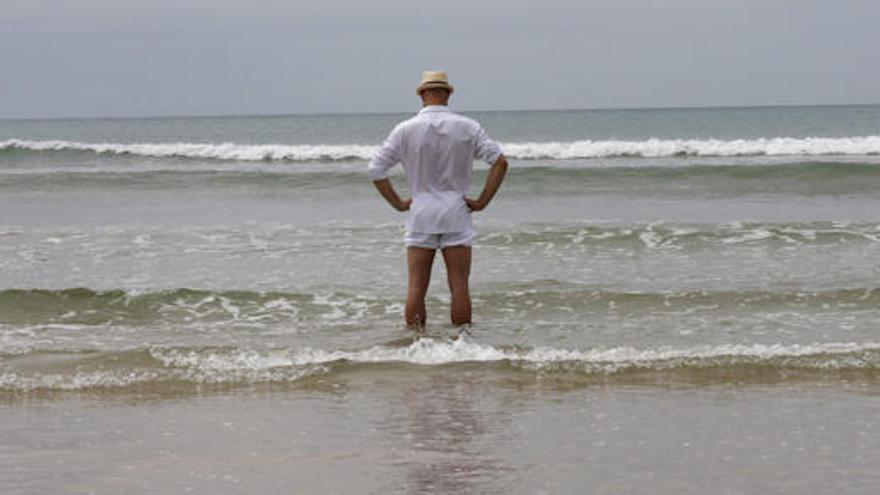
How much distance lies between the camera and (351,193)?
1970 centimetres

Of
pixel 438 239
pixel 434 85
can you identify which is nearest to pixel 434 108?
pixel 434 85

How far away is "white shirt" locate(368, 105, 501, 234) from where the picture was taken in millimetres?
7102

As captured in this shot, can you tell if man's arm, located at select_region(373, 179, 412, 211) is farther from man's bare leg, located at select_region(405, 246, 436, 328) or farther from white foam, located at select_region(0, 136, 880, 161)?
white foam, located at select_region(0, 136, 880, 161)

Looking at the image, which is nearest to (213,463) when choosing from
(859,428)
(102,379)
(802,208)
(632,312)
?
(102,379)

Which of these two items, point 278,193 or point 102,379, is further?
point 278,193

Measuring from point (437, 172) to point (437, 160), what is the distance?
0.08 metres

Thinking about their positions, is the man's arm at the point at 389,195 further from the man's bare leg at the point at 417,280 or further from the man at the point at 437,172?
the man's bare leg at the point at 417,280

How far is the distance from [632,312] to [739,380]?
253cm

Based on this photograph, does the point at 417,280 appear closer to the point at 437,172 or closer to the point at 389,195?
the point at 389,195

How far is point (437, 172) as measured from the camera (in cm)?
721

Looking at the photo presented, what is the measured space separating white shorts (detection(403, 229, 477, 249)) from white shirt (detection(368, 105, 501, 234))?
0.04m

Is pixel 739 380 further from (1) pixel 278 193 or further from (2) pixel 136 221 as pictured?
(1) pixel 278 193

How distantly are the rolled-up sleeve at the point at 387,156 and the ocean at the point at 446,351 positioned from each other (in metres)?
1.05

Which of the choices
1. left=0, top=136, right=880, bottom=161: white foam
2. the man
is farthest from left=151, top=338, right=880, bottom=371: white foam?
left=0, top=136, right=880, bottom=161: white foam
